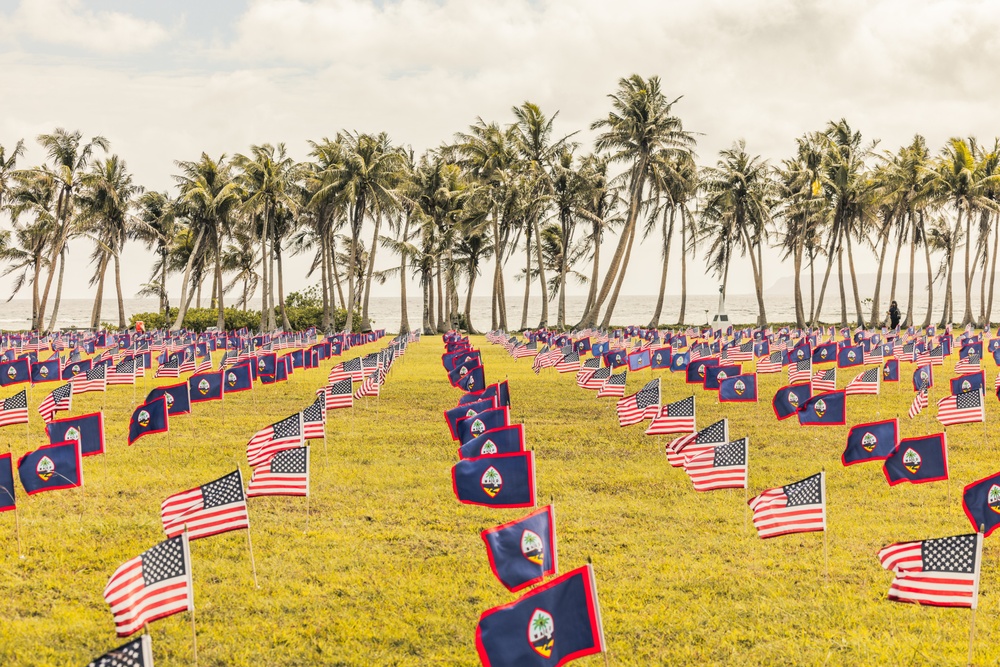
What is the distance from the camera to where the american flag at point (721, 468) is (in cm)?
1245

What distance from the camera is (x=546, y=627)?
6477 mm

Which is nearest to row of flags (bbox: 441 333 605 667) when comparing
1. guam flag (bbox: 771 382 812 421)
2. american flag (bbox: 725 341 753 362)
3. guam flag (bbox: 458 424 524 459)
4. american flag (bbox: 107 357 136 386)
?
guam flag (bbox: 458 424 524 459)

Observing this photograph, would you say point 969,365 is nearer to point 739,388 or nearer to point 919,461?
point 739,388

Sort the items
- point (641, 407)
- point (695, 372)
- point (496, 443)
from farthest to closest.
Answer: point (695, 372) → point (641, 407) → point (496, 443)

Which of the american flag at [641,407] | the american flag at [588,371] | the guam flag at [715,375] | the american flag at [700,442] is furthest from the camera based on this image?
the american flag at [588,371]

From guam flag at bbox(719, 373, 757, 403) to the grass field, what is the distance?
8.01 feet

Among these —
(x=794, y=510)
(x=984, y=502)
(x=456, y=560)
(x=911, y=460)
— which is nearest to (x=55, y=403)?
(x=456, y=560)

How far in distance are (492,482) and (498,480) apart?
0.25 ft

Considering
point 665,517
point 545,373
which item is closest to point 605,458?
point 665,517

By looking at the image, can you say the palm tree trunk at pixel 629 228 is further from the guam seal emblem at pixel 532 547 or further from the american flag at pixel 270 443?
the guam seal emblem at pixel 532 547

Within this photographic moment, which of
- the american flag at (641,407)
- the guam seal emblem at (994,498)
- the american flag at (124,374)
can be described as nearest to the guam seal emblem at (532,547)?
the guam seal emblem at (994,498)

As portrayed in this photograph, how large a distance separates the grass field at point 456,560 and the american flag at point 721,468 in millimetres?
684

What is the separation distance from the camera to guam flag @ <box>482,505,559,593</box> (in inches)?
311

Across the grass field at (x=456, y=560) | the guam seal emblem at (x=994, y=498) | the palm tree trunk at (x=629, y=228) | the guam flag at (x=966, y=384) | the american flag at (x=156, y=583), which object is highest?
the palm tree trunk at (x=629, y=228)
